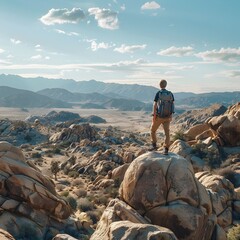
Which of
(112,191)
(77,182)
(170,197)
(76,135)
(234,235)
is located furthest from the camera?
(76,135)

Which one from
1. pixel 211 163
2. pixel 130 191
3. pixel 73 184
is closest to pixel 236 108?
pixel 211 163

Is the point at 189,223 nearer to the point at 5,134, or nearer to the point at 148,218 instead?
the point at 148,218

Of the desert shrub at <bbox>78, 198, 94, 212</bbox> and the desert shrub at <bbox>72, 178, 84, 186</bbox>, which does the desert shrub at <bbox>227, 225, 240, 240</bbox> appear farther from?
the desert shrub at <bbox>72, 178, 84, 186</bbox>

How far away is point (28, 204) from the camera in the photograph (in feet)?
55.5

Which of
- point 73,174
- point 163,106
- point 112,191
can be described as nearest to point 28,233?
point 163,106

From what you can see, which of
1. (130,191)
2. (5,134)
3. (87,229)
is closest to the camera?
(130,191)

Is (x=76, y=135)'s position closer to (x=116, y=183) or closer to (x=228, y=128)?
(x=116, y=183)

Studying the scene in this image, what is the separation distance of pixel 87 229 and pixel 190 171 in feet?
26.2

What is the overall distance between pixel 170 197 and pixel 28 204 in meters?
7.33

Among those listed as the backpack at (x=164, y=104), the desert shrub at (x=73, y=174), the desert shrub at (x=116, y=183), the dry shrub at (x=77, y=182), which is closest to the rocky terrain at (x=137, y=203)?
the desert shrub at (x=116, y=183)

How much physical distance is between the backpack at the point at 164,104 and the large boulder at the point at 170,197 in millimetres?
1851

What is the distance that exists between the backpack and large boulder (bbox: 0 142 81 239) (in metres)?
7.19

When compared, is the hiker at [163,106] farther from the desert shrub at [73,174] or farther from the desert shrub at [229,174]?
the desert shrub at [73,174]

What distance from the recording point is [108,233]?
36.3 feet
